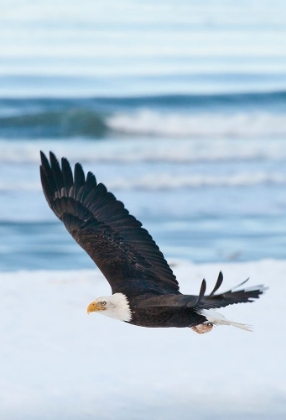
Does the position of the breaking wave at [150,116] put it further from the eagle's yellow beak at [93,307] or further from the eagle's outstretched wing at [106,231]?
the eagle's yellow beak at [93,307]

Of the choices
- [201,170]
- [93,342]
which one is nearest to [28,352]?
[93,342]

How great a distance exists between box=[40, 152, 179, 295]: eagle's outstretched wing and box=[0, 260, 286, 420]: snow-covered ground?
0.95 feet

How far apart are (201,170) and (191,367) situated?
6.45 m

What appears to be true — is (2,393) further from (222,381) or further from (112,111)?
(112,111)

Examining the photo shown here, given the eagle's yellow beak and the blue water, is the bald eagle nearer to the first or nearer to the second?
the eagle's yellow beak

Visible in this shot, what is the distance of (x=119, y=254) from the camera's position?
4480 millimetres

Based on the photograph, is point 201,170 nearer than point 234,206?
No

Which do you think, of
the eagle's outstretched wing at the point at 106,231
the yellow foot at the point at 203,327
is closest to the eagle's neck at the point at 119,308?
the eagle's outstretched wing at the point at 106,231

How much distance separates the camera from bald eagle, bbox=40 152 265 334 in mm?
3941

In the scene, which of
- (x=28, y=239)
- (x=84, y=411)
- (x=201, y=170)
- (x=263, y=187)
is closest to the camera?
(x=84, y=411)

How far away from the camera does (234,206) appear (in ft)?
28.5

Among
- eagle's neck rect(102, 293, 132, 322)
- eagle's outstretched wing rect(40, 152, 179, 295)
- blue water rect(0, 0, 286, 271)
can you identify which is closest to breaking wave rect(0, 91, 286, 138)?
blue water rect(0, 0, 286, 271)

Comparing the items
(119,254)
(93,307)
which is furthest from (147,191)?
(93,307)

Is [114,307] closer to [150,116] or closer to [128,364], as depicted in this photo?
[128,364]
